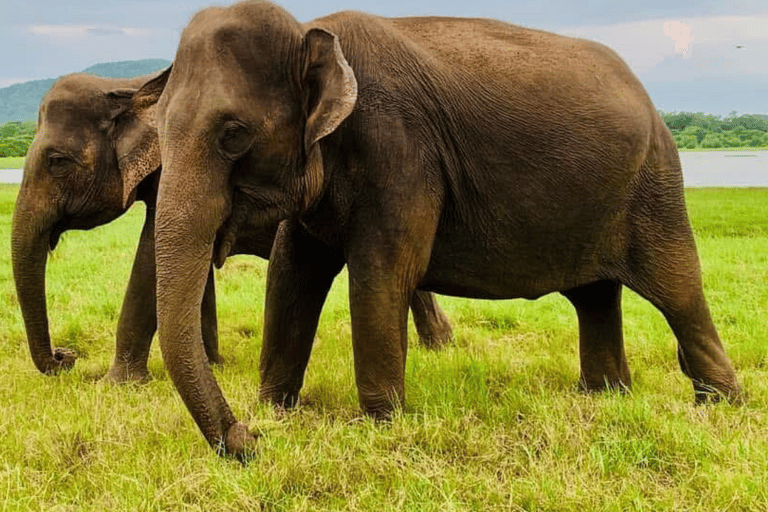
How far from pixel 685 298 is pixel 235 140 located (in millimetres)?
2440

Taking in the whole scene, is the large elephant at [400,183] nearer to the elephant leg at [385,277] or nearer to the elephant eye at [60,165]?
the elephant leg at [385,277]

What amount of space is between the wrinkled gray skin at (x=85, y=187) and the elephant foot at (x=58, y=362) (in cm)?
1

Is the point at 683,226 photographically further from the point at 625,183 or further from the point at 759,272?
the point at 759,272

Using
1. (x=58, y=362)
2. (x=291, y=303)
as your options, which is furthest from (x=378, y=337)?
(x=58, y=362)

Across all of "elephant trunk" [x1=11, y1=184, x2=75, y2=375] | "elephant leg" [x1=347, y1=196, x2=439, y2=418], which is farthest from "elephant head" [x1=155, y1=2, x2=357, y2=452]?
"elephant trunk" [x1=11, y1=184, x2=75, y2=375]

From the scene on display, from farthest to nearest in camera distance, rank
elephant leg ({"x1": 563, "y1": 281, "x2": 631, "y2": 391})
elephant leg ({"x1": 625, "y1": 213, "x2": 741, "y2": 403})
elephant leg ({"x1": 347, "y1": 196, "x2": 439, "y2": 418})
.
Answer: elephant leg ({"x1": 563, "y1": 281, "x2": 631, "y2": 391}) → elephant leg ({"x1": 625, "y1": 213, "x2": 741, "y2": 403}) → elephant leg ({"x1": 347, "y1": 196, "x2": 439, "y2": 418})

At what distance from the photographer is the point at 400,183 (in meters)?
3.83

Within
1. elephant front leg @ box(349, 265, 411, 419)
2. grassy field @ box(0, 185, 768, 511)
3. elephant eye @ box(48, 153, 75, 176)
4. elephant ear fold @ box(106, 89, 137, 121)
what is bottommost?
grassy field @ box(0, 185, 768, 511)

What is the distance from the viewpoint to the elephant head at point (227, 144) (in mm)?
3330

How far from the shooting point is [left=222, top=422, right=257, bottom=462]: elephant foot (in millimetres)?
3557

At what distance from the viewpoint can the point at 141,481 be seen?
3.56m

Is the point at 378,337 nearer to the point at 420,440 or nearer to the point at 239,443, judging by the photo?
the point at 420,440

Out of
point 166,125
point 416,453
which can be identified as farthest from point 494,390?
point 166,125

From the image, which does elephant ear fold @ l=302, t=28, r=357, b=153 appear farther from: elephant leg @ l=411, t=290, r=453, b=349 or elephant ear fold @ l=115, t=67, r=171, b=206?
elephant leg @ l=411, t=290, r=453, b=349
